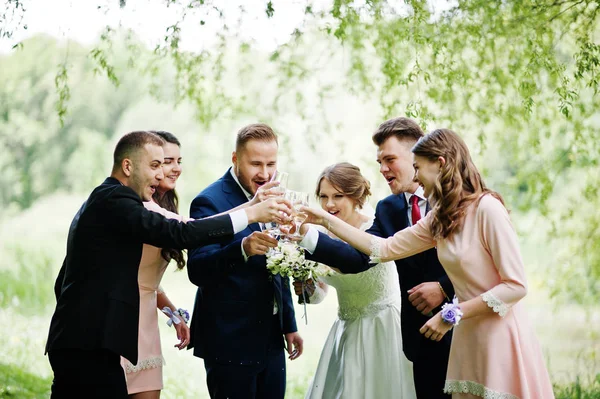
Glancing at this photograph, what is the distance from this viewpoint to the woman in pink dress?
336 cm

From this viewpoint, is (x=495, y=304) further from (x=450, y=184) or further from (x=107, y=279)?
(x=107, y=279)

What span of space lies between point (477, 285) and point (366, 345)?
1.19 metres

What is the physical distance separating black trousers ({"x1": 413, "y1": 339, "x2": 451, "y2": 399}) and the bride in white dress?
371 mm

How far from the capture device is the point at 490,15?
712 centimetres

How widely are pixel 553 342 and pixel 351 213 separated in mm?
10008

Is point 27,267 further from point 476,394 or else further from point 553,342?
point 476,394

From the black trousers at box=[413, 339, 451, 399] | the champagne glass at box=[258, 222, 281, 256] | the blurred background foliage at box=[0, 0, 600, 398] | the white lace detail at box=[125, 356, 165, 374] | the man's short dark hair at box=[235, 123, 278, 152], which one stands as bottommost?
the black trousers at box=[413, 339, 451, 399]

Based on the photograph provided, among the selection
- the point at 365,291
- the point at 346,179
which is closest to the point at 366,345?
the point at 365,291

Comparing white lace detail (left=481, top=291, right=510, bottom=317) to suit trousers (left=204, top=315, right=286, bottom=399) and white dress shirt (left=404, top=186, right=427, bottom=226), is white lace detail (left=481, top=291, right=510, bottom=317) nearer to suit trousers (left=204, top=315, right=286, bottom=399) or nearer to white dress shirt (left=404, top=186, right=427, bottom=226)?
white dress shirt (left=404, top=186, right=427, bottom=226)

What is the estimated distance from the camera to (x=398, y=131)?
14.4ft

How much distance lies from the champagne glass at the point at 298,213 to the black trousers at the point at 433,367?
883mm

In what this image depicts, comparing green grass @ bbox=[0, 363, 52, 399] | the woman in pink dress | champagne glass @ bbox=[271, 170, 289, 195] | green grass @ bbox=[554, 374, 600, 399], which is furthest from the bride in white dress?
green grass @ bbox=[0, 363, 52, 399]

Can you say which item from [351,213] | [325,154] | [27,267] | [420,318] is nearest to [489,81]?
[351,213]

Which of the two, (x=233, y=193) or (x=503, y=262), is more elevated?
(x=233, y=193)
